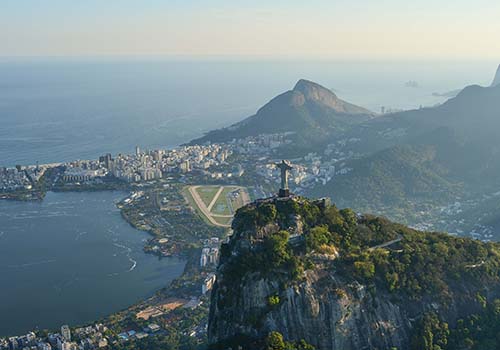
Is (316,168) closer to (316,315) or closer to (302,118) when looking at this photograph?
(302,118)

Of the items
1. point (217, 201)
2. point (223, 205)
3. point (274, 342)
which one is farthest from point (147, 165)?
point (274, 342)

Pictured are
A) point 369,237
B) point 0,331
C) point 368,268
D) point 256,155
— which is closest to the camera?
point 368,268

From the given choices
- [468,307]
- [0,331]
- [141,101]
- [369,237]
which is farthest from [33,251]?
[141,101]

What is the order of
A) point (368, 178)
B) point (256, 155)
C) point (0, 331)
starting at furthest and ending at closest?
point (256, 155) < point (368, 178) < point (0, 331)

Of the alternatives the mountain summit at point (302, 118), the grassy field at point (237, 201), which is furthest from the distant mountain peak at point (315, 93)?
the grassy field at point (237, 201)

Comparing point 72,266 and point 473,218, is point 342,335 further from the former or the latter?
point 473,218

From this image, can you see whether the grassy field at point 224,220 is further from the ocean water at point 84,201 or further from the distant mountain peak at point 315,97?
the distant mountain peak at point 315,97
